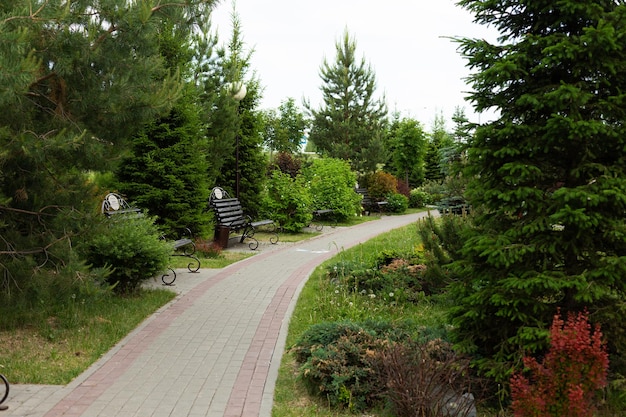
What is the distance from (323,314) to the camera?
769 centimetres

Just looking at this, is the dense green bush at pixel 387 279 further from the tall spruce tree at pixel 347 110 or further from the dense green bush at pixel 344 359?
the tall spruce tree at pixel 347 110

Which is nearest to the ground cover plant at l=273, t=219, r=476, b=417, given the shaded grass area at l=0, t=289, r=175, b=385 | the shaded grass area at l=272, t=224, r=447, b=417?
the shaded grass area at l=272, t=224, r=447, b=417

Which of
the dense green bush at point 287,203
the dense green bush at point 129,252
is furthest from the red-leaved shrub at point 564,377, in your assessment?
the dense green bush at point 287,203

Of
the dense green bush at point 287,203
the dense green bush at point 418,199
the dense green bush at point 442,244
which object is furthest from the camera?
the dense green bush at point 418,199

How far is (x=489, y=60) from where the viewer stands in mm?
4766

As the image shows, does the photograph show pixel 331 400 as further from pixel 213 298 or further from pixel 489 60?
pixel 213 298

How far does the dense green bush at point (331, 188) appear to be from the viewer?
22.2m

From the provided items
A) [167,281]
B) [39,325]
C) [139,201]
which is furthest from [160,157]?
[39,325]

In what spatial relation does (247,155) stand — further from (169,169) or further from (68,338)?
(68,338)

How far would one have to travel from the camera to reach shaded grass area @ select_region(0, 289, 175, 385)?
5.51m

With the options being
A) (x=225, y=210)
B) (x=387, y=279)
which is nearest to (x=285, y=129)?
(x=225, y=210)

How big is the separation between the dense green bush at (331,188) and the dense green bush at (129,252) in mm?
13749

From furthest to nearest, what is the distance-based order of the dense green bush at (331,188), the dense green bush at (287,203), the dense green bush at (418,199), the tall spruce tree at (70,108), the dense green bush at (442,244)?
the dense green bush at (418,199) < the dense green bush at (331,188) < the dense green bush at (287,203) < the dense green bush at (442,244) < the tall spruce tree at (70,108)

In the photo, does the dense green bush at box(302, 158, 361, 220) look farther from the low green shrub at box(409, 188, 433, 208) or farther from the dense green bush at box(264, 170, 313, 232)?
the low green shrub at box(409, 188, 433, 208)
